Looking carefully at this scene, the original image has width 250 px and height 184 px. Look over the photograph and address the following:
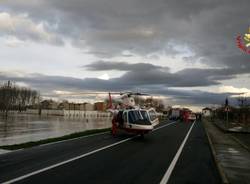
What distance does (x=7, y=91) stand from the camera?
129m

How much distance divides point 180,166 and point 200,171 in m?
1.11

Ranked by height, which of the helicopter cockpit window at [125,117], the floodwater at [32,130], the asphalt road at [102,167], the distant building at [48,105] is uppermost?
the distant building at [48,105]

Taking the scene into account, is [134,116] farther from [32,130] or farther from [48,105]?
[48,105]

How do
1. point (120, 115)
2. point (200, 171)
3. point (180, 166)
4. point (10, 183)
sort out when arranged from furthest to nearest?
point (120, 115), point (180, 166), point (200, 171), point (10, 183)

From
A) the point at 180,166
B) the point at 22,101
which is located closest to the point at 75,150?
the point at 180,166

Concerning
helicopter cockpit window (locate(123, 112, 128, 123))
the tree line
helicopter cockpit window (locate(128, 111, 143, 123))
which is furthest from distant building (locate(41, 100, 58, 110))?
helicopter cockpit window (locate(128, 111, 143, 123))

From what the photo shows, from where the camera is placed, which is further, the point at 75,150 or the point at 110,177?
the point at 75,150

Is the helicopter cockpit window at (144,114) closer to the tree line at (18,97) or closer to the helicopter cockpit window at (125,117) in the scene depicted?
the helicopter cockpit window at (125,117)

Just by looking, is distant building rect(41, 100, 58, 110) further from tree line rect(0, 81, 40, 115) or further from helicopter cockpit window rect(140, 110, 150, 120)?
helicopter cockpit window rect(140, 110, 150, 120)

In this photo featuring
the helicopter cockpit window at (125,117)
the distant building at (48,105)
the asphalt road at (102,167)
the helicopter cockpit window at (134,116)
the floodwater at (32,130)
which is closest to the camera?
the asphalt road at (102,167)

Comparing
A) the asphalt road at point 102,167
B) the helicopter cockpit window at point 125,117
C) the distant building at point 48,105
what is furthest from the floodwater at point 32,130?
the distant building at point 48,105

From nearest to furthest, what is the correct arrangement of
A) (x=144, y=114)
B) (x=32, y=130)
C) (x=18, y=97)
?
(x=144, y=114) < (x=32, y=130) < (x=18, y=97)

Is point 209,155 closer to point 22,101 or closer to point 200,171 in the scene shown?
point 200,171

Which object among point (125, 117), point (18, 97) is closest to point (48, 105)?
point (18, 97)
